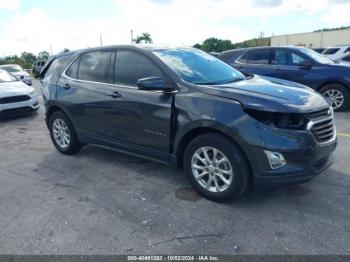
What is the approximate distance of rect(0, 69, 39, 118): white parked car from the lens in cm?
901

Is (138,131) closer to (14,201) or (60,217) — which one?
(60,217)

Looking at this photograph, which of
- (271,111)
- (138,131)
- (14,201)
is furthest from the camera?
(138,131)

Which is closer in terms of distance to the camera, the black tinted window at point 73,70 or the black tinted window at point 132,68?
the black tinted window at point 132,68

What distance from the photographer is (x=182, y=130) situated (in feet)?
Answer: 12.3

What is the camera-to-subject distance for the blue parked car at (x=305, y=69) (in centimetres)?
811

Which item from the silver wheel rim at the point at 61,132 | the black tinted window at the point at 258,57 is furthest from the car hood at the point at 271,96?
the black tinted window at the point at 258,57

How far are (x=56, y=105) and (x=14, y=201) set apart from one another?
1.97 meters

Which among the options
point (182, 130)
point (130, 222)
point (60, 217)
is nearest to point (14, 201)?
point (60, 217)

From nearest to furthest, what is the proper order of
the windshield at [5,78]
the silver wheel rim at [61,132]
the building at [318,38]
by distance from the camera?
the silver wheel rim at [61,132] < the windshield at [5,78] < the building at [318,38]

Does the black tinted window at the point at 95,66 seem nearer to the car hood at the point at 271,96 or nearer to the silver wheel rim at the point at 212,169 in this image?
the car hood at the point at 271,96

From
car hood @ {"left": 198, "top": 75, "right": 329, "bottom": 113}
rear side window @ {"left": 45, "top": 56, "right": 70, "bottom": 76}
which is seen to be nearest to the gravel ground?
car hood @ {"left": 198, "top": 75, "right": 329, "bottom": 113}

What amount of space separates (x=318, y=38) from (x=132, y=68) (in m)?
50.7

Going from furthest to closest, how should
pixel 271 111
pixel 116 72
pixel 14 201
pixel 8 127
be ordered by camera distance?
1. pixel 8 127
2. pixel 116 72
3. pixel 14 201
4. pixel 271 111

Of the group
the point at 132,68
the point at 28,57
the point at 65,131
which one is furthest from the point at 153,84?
the point at 28,57
